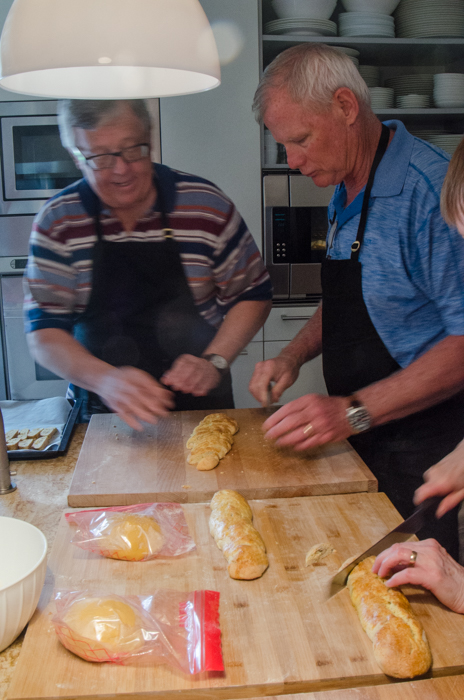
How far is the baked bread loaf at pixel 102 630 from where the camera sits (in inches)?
29.3

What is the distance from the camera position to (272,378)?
150cm

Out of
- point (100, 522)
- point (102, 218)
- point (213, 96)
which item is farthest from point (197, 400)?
point (213, 96)

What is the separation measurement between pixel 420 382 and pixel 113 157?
1001 millimetres

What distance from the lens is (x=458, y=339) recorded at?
1.26m

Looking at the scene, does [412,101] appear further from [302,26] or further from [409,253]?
[409,253]

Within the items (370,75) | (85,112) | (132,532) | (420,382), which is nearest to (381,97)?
(370,75)

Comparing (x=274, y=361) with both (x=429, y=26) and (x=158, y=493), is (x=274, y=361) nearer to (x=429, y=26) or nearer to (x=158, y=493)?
(x=158, y=493)

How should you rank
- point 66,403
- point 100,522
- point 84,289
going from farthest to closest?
point 84,289 < point 66,403 < point 100,522

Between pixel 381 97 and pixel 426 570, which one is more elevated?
pixel 381 97

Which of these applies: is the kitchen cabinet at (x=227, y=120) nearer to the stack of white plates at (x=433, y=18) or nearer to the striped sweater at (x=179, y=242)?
the stack of white plates at (x=433, y=18)

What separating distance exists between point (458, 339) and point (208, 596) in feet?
2.49

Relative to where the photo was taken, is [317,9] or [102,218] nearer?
[102,218]

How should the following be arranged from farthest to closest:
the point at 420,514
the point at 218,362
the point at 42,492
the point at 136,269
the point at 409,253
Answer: the point at 136,269, the point at 218,362, the point at 409,253, the point at 42,492, the point at 420,514

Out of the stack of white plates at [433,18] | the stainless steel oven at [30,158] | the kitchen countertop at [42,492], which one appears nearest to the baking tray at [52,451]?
the kitchen countertop at [42,492]
